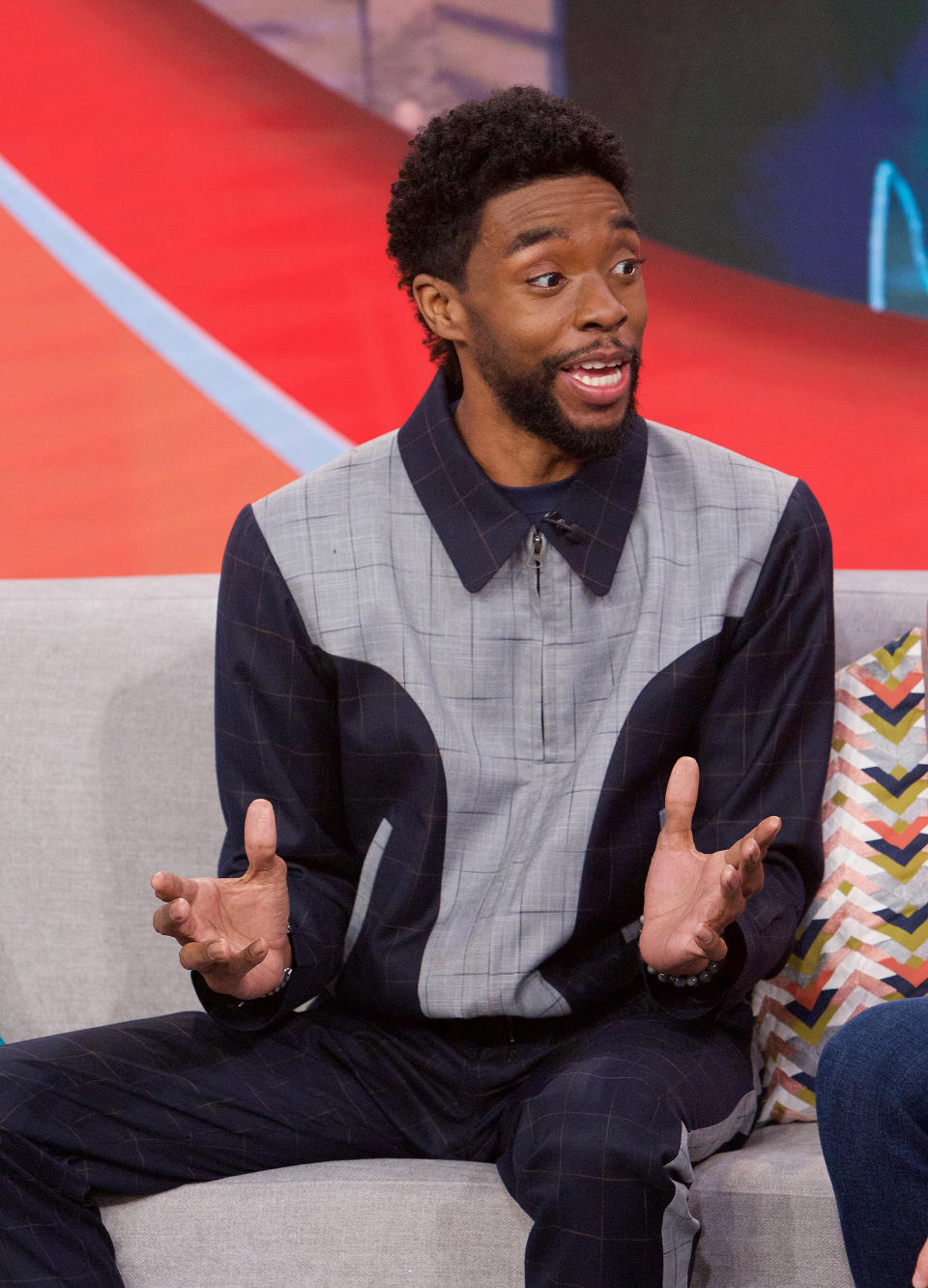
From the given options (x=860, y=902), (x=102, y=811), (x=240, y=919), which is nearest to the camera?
(x=240, y=919)

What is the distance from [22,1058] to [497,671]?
25.9 inches

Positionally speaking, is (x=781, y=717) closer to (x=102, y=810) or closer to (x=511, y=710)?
(x=511, y=710)

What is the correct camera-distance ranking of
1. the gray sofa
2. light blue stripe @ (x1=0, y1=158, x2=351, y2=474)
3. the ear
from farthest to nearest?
light blue stripe @ (x1=0, y1=158, x2=351, y2=474), the gray sofa, the ear

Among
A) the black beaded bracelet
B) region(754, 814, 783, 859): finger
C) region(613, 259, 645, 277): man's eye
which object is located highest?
region(613, 259, 645, 277): man's eye

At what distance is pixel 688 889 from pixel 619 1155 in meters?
0.27

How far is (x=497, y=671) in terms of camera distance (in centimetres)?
156

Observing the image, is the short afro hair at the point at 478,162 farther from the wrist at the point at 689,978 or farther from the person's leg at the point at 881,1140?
the person's leg at the point at 881,1140

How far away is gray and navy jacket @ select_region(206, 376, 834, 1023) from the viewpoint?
4.96ft

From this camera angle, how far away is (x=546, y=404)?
1.59 metres

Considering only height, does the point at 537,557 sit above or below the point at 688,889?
above

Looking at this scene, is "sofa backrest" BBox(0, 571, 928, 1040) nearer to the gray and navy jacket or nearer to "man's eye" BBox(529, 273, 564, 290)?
the gray and navy jacket

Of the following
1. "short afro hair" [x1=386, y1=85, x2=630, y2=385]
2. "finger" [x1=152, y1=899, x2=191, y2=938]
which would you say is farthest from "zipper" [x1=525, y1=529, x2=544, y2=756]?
"finger" [x1=152, y1=899, x2=191, y2=938]

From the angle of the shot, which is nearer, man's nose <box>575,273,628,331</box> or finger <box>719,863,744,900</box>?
finger <box>719,863,744,900</box>

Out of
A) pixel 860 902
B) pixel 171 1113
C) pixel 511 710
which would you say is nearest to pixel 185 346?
pixel 511 710
